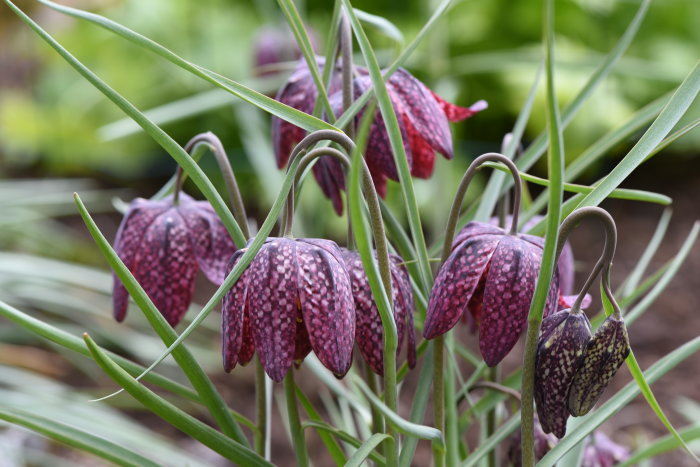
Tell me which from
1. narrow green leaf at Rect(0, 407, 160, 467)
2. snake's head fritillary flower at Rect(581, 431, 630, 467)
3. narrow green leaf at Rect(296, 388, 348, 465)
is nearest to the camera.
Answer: narrow green leaf at Rect(0, 407, 160, 467)

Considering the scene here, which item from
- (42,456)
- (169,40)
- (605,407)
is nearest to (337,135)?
(605,407)

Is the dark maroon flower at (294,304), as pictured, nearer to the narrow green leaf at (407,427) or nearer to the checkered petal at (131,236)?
the narrow green leaf at (407,427)

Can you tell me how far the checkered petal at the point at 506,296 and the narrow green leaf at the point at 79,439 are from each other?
0.29 m

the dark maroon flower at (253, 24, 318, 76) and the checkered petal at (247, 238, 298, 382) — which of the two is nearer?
the checkered petal at (247, 238, 298, 382)

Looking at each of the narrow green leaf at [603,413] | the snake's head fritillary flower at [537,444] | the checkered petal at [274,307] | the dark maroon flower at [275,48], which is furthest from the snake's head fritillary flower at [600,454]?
the dark maroon flower at [275,48]

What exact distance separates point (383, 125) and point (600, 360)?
0.89 feet

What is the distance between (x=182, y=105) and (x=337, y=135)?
26.3 inches

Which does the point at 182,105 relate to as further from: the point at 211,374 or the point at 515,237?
the point at 211,374

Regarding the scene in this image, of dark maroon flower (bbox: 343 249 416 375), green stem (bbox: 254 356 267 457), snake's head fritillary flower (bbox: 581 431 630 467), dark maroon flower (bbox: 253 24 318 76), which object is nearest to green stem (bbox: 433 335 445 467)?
dark maroon flower (bbox: 343 249 416 375)

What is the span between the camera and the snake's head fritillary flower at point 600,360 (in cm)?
56

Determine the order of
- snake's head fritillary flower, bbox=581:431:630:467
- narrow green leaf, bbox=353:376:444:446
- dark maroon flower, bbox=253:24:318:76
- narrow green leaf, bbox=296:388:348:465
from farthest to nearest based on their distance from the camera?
1. dark maroon flower, bbox=253:24:318:76
2. snake's head fritillary flower, bbox=581:431:630:467
3. narrow green leaf, bbox=296:388:348:465
4. narrow green leaf, bbox=353:376:444:446

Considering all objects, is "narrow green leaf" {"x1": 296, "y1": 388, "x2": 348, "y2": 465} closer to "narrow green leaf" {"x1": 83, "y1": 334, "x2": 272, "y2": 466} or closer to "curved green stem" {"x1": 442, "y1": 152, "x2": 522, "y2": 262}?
"narrow green leaf" {"x1": 83, "y1": 334, "x2": 272, "y2": 466}

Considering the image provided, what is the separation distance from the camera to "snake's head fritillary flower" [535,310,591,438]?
566 mm

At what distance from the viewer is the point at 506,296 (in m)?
0.60
